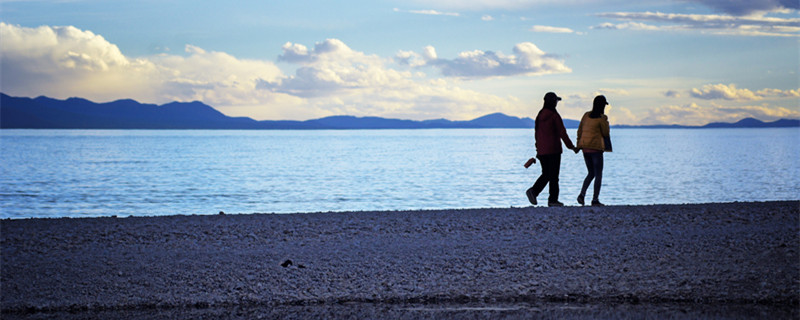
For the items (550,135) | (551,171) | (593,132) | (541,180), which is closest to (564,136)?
(550,135)

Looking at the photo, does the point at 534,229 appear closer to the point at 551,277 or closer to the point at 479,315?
the point at 551,277

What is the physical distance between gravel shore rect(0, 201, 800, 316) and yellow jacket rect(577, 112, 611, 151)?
1.26m

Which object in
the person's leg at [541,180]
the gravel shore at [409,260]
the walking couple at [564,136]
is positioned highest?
the walking couple at [564,136]

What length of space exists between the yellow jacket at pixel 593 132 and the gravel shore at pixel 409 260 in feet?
4.14

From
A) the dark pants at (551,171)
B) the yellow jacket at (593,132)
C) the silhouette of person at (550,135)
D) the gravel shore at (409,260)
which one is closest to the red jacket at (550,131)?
the silhouette of person at (550,135)

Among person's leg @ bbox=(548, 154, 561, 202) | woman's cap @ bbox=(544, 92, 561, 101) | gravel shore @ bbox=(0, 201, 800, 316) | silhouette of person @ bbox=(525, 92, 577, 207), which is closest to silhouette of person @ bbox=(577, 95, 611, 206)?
silhouette of person @ bbox=(525, 92, 577, 207)

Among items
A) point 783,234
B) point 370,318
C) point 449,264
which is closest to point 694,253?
point 783,234

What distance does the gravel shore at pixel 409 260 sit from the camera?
6.78 meters

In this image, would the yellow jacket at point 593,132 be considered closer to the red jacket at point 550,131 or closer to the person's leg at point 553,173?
the red jacket at point 550,131

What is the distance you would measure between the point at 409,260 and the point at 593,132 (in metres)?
5.18

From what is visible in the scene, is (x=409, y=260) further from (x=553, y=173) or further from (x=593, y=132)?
(x=593, y=132)

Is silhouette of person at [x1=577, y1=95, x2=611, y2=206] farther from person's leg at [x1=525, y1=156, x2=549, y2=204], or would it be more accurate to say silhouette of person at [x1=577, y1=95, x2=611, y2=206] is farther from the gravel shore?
the gravel shore

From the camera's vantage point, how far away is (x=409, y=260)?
8.01 m

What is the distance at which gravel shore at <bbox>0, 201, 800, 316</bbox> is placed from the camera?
6781 millimetres
